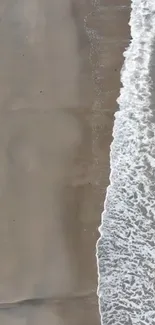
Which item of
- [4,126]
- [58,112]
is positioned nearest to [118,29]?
[58,112]

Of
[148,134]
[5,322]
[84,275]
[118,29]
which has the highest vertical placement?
[118,29]

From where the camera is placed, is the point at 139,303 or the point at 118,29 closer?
the point at 139,303

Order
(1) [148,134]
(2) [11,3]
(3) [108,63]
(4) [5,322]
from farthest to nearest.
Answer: (2) [11,3], (3) [108,63], (1) [148,134], (4) [5,322]

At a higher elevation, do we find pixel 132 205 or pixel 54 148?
pixel 54 148

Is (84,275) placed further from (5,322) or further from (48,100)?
(48,100)
